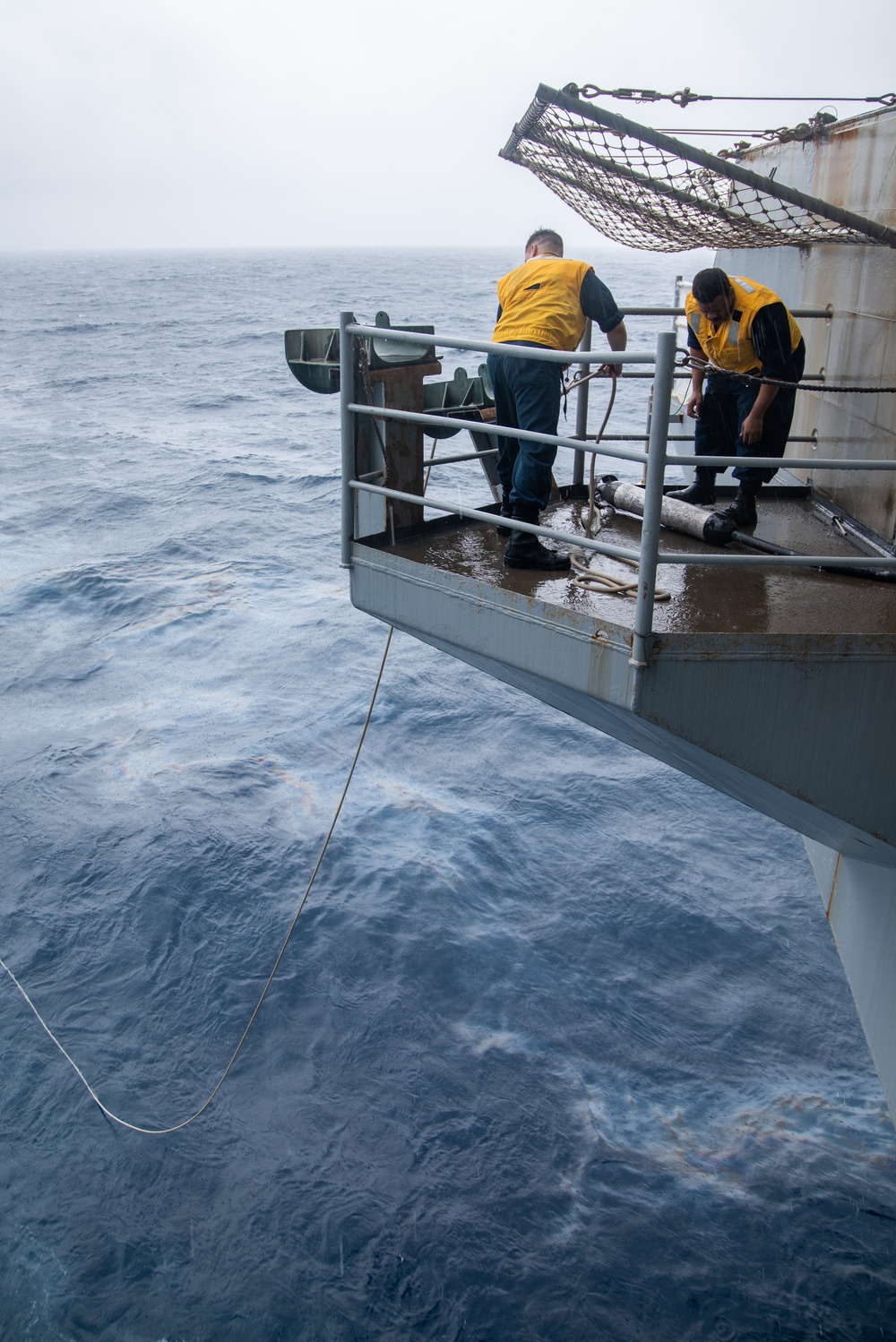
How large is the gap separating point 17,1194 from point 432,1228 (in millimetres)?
2783

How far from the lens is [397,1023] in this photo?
837cm

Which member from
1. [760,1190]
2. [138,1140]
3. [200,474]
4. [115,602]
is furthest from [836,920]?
[200,474]

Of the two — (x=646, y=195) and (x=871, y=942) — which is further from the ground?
(x=646, y=195)

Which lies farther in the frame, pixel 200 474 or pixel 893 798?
pixel 200 474

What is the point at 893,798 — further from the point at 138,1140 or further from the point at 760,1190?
the point at 138,1140

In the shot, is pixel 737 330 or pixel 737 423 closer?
pixel 737 330

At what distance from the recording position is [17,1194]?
6.96 metres

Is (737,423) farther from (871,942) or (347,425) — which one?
(871,942)

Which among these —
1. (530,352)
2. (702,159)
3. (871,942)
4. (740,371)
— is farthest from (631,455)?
(871,942)

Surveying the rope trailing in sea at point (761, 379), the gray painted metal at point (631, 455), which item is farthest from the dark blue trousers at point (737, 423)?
the gray painted metal at point (631, 455)

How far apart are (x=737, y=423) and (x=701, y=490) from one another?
1.39 ft

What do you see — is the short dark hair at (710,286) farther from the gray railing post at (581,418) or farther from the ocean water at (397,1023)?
the ocean water at (397,1023)

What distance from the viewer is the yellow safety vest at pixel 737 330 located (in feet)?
16.9

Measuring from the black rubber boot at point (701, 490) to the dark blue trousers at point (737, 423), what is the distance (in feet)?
0.44
